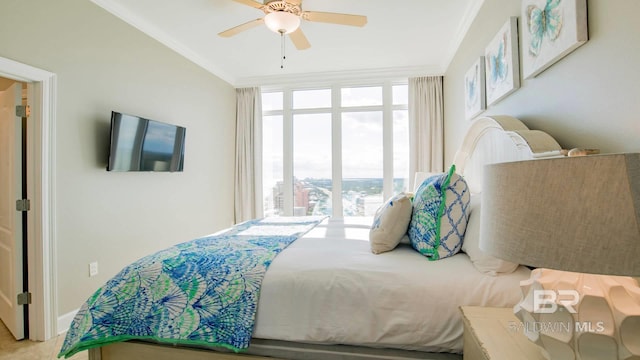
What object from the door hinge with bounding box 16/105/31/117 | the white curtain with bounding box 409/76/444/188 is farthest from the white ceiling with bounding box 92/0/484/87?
the door hinge with bounding box 16/105/31/117

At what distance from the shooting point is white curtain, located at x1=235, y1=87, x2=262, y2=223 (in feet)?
15.8

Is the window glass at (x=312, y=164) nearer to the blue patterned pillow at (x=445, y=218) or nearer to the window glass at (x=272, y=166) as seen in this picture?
the window glass at (x=272, y=166)

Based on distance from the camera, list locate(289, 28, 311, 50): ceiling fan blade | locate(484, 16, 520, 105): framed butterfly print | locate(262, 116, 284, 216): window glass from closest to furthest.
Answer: locate(484, 16, 520, 105): framed butterfly print → locate(289, 28, 311, 50): ceiling fan blade → locate(262, 116, 284, 216): window glass

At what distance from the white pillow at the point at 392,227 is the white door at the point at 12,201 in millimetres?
2561

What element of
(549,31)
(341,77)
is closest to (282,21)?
(549,31)

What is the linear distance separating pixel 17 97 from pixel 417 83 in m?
4.26

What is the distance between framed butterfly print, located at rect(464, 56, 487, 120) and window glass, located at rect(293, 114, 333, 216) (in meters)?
2.23

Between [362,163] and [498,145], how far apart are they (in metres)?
2.84

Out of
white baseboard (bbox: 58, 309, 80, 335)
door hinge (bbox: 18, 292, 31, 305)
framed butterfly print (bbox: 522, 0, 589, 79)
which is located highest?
framed butterfly print (bbox: 522, 0, 589, 79)

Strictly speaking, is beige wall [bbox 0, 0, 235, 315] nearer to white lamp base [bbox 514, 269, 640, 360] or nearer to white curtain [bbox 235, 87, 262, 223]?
white curtain [bbox 235, 87, 262, 223]

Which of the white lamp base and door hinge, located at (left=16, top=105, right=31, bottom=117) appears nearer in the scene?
the white lamp base

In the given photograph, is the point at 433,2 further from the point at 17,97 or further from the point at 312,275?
the point at 17,97

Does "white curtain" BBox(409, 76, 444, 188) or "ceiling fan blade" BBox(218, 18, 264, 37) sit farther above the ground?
"ceiling fan blade" BBox(218, 18, 264, 37)

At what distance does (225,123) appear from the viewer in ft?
15.2
